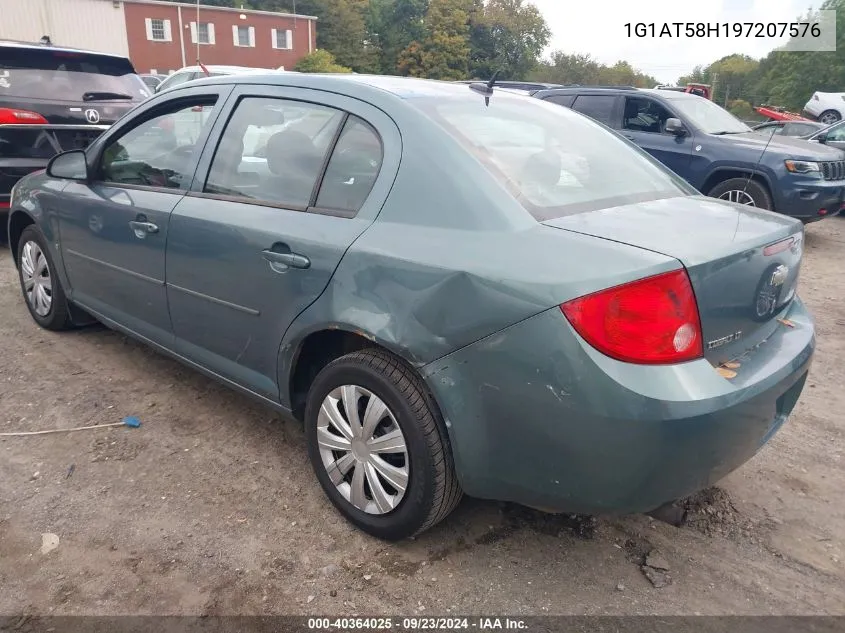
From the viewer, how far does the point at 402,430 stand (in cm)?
229

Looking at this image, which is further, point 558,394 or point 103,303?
point 103,303

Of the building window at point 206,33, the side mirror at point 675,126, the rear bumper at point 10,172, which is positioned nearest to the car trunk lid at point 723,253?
the rear bumper at point 10,172

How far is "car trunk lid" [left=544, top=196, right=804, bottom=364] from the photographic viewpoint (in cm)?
202

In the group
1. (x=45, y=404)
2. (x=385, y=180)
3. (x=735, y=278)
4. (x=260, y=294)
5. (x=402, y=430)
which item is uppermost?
(x=385, y=180)

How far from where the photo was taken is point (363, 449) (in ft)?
8.09

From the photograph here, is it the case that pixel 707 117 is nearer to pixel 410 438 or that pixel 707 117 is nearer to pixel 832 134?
pixel 832 134

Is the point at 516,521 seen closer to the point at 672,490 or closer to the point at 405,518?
the point at 405,518

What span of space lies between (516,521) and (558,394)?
3.17 ft

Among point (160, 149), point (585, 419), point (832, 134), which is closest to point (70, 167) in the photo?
point (160, 149)

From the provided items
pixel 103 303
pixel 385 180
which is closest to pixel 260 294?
pixel 385 180

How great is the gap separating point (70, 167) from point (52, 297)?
96 centimetres


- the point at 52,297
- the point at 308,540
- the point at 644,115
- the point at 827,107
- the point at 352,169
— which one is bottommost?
the point at 308,540

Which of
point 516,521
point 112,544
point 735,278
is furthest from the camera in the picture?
point 516,521

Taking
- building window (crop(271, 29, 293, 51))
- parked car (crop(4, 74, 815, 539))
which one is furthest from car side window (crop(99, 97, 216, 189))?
building window (crop(271, 29, 293, 51))
